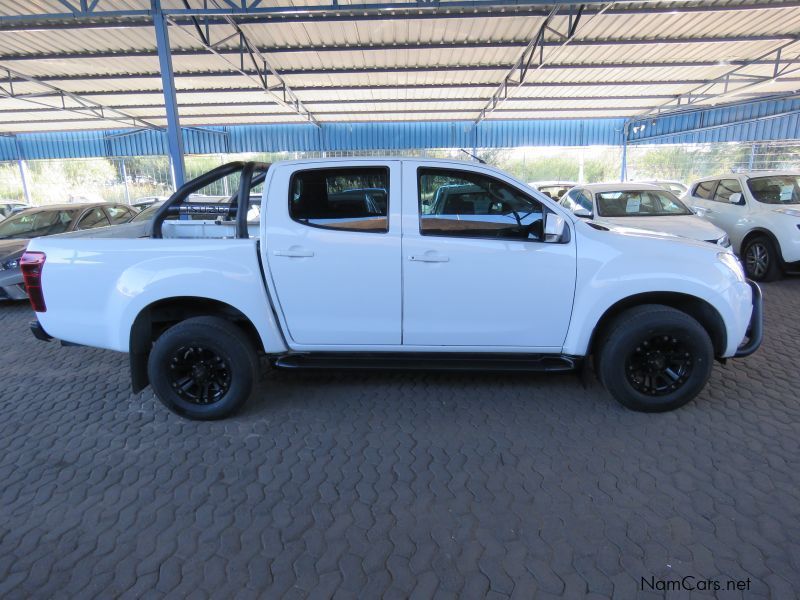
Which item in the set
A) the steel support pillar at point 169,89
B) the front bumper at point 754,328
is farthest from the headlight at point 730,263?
the steel support pillar at point 169,89

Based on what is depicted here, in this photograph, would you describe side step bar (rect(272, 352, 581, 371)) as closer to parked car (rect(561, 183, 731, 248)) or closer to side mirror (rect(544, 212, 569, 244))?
side mirror (rect(544, 212, 569, 244))

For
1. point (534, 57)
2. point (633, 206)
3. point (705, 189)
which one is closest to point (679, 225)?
point (633, 206)

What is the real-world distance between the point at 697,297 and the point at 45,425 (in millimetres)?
4972

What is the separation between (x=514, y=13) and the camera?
9516 millimetres

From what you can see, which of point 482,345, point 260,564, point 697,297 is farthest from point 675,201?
point 260,564

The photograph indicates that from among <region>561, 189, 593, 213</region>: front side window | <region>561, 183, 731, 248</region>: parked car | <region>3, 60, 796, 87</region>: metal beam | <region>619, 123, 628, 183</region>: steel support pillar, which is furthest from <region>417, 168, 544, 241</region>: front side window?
<region>619, 123, 628, 183</region>: steel support pillar

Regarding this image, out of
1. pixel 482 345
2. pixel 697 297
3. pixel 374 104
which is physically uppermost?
pixel 374 104

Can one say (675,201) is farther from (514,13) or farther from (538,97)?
(538,97)

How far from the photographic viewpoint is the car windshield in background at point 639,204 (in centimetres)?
797

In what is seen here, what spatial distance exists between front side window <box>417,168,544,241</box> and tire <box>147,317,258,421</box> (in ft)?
5.35

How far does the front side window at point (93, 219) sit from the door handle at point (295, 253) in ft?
22.3

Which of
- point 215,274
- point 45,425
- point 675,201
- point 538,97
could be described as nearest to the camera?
point 215,274

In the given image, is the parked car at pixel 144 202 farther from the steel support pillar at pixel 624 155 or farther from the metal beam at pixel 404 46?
the steel support pillar at pixel 624 155

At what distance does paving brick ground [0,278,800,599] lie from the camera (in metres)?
2.31
